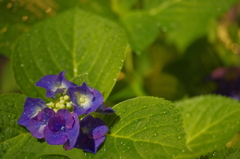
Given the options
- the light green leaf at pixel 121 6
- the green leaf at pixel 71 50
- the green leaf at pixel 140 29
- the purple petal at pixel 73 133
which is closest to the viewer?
the purple petal at pixel 73 133

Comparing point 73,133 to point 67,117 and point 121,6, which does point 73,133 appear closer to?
point 67,117

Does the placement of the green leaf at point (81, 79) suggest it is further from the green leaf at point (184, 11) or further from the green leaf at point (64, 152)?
the green leaf at point (184, 11)

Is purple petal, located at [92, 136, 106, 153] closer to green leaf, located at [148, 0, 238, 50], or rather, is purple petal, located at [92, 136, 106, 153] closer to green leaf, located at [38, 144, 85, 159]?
green leaf, located at [38, 144, 85, 159]

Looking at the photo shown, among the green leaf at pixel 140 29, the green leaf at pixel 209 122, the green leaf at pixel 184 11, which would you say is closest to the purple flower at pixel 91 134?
the green leaf at pixel 209 122

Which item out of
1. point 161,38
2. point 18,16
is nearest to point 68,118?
point 18,16

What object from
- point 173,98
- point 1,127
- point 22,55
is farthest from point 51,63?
Answer: point 173,98

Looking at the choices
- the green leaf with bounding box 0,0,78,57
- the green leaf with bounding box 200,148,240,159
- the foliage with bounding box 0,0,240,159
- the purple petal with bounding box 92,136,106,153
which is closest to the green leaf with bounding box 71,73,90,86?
the foliage with bounding box 0,0,240,159
